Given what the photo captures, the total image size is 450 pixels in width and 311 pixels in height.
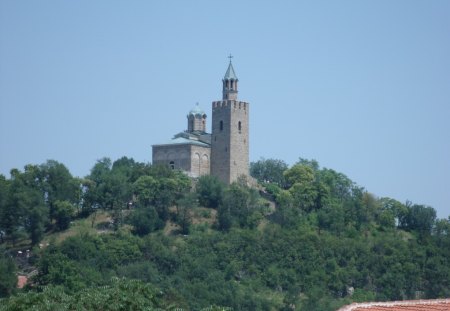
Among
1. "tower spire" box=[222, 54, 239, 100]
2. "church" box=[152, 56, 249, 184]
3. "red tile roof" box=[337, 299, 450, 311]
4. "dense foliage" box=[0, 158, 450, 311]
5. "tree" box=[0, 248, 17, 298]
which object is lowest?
"red tile roof" box=[337, 299, 450, 311]

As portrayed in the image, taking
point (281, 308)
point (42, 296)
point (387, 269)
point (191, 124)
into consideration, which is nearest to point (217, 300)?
point (281, 308)

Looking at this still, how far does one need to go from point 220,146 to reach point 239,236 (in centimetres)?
815

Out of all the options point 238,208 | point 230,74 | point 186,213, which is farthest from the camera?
point 230,74

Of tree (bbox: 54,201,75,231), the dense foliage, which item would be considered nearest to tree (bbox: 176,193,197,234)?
the dense foliage

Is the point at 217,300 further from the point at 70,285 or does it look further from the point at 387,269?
the point at 387,269

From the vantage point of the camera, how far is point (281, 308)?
2874 inches

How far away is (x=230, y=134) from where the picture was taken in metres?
88.0

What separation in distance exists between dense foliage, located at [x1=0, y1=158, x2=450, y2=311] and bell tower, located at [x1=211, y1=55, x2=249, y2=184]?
1.40 metres

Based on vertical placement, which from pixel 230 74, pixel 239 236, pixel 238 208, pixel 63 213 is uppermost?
pixel 230 74

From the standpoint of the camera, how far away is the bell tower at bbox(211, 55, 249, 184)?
87.4 metres

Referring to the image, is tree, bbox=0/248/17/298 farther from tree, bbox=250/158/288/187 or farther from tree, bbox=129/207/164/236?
tree, bbox=250/158/288/187

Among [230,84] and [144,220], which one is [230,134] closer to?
[230,84]

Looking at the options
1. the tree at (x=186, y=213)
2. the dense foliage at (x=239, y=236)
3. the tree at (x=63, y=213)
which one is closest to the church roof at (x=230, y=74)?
the dense foliage at (x=239, y=236)

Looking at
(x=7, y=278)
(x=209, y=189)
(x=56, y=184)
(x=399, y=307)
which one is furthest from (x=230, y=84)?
(x=399, y=307)
